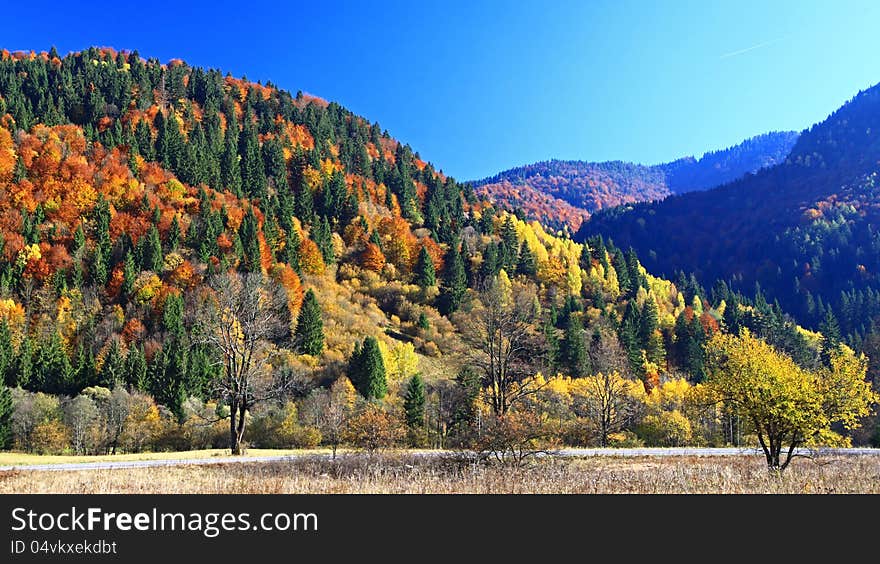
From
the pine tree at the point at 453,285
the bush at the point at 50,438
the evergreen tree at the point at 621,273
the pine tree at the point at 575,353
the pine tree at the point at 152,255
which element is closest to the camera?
the bush at the point at 50,438

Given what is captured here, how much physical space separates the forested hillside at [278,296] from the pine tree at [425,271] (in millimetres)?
483

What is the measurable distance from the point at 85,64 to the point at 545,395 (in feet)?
515

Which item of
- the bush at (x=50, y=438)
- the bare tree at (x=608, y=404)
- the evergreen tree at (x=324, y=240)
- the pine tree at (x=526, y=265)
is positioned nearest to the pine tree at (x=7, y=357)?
the bush at (x=50, y=438)

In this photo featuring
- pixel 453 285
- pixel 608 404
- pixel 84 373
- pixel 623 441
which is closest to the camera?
pixel 623 441

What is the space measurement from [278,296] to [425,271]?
144ft

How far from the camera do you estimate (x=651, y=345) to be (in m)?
105

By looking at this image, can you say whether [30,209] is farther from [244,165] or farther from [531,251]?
[531,251]

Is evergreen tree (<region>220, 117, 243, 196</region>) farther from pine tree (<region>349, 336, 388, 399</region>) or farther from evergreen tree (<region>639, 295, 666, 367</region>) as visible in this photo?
evergreen tree (<region>639, 295, 666, 367</region>)

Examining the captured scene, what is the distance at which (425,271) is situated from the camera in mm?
115062

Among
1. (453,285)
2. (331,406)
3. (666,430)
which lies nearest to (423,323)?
(453,285)

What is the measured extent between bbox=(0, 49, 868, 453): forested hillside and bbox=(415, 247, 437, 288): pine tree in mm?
483

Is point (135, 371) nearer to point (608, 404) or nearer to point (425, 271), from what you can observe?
point (608, 404)

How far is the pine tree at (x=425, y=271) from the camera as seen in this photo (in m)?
114

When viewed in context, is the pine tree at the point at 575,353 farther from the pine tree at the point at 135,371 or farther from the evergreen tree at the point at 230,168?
the evergreen tree at the point at 230,168
